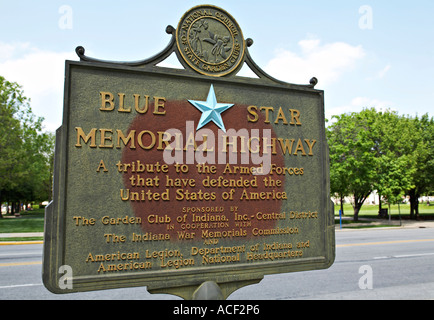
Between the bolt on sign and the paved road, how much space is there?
3.60 m

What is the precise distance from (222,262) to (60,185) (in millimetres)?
1719

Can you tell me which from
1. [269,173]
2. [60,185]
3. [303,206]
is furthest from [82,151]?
[303,206]

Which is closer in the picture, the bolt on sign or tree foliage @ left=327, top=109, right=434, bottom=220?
the bolt on sign

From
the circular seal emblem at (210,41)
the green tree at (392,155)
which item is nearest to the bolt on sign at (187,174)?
the circular seal emblem at (210,41)

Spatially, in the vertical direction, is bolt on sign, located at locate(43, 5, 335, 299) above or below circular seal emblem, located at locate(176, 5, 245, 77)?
below

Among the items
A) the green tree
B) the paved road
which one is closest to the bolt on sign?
the paved road

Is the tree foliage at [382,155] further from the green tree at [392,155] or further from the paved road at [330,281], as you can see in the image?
the paved road at [330,281]

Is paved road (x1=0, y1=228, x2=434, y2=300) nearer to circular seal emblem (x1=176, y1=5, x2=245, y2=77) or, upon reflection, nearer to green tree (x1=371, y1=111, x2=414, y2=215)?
circular seal emblem (x1=176, y1=5, x2=245, y2=77)

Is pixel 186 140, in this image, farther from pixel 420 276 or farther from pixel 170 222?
pixel 420 276

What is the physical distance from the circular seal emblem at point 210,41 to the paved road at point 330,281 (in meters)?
4.83

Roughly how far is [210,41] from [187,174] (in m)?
1.44

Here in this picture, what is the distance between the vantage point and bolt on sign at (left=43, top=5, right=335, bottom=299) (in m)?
3.02

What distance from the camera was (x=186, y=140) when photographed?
131 inches

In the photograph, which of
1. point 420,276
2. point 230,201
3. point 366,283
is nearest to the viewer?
point 230,201
